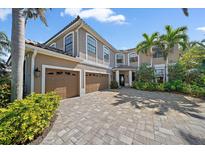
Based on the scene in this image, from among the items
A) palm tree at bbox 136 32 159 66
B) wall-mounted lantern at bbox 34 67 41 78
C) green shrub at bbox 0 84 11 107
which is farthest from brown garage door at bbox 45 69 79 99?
palm tree at bbox 136 32 159 66

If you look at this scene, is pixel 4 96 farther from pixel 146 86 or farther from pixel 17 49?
pixel 146 86

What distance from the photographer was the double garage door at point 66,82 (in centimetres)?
767

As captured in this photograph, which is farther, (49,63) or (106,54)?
(106,54)

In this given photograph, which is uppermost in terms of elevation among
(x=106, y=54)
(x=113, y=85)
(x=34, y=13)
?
(x=106, y=54)

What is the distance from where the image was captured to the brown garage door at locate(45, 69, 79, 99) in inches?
300

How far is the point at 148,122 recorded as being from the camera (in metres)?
4.62

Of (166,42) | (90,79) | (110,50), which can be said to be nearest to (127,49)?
(110,50)

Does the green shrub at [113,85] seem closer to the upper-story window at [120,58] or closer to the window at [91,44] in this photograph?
the window at [91,44]

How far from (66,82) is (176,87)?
36.6 feet

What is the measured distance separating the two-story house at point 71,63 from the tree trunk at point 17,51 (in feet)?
5.88

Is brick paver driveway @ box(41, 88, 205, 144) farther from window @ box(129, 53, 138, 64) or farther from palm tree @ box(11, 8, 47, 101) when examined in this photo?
window @ box(129, 53, 138, 64)

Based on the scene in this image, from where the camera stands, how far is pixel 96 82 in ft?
43.7

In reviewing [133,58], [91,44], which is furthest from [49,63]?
[133,58]
